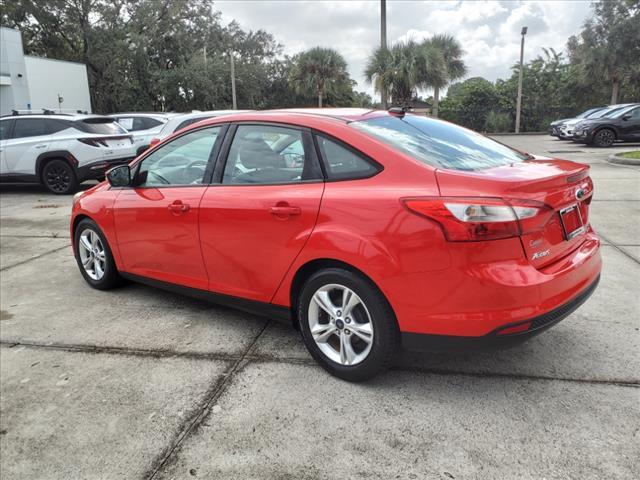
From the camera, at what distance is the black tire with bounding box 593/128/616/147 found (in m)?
18.3

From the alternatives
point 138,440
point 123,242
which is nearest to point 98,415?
point 138,440

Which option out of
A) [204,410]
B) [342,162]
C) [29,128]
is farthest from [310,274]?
[29,128]

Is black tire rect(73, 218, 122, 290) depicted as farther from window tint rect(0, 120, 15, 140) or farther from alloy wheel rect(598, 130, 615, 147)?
alloy wheel rect(598, 130, 615, 147)

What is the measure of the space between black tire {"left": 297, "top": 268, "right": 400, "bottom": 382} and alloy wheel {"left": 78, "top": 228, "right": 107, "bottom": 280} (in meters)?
2.49

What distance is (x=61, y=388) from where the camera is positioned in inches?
125

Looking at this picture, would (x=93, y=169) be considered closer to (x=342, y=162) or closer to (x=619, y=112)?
(x=342, y=162)

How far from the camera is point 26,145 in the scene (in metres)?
10.7

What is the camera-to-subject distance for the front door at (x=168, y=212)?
3746 millimetres

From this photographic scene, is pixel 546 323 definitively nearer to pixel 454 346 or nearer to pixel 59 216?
pixel 454 346

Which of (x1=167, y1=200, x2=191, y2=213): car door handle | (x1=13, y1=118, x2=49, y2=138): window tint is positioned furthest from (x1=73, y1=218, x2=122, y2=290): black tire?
(x1=13, y1=118, x2=49, y2=138): window tint

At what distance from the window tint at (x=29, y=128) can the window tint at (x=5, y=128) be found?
0.55 ft

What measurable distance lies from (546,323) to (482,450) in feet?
2.34

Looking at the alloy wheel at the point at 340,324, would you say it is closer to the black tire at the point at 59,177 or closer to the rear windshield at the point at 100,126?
the black tire at the point at 59,177

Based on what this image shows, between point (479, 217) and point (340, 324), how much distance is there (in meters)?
1.01
